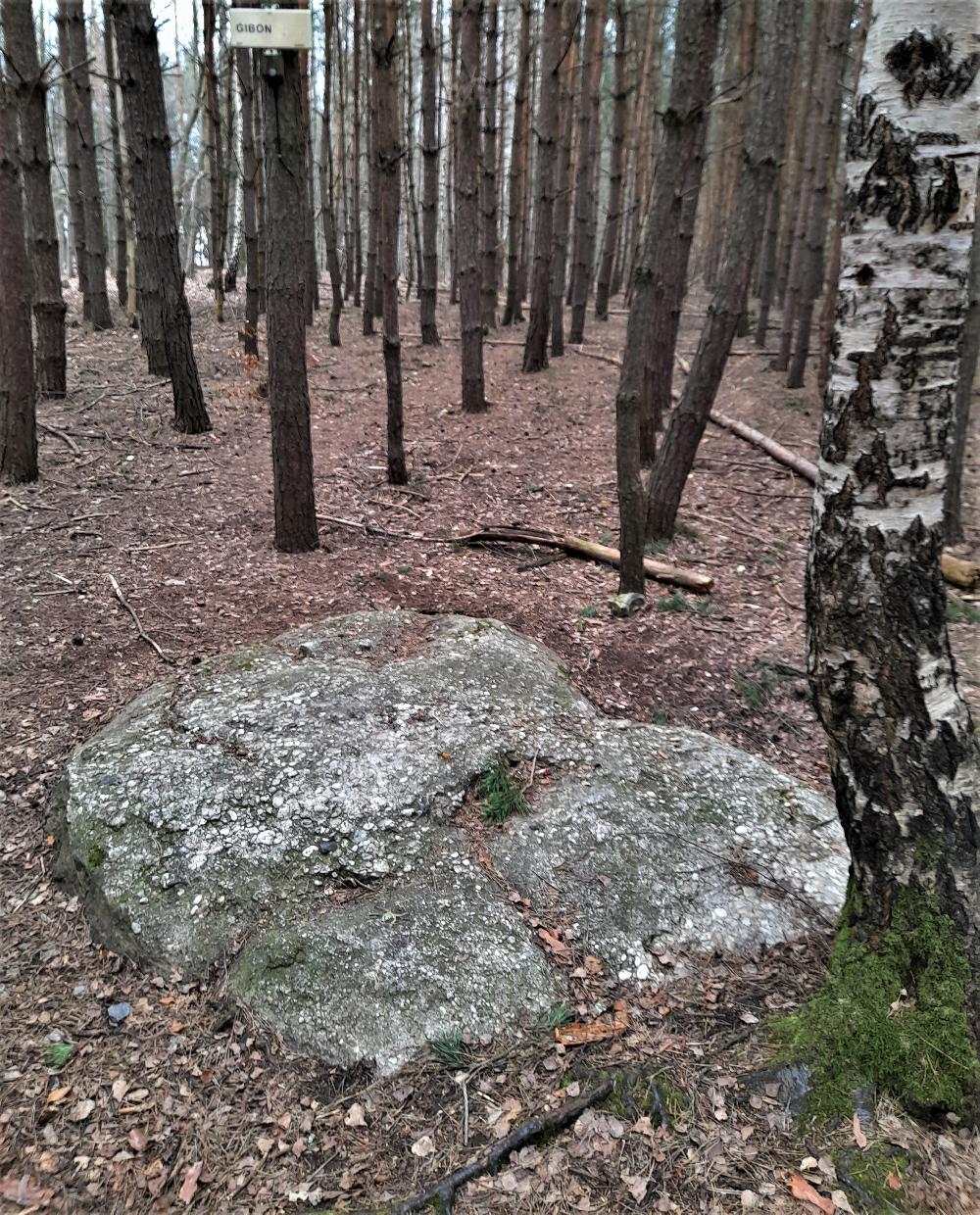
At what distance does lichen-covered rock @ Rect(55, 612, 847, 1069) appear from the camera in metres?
2.99

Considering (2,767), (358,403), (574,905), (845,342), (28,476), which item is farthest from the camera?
(358,403)

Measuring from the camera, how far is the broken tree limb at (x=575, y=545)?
6504mm

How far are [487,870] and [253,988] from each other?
1031mm

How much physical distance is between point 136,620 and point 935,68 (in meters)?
5.04

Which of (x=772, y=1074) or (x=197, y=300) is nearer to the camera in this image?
(x=772, y=1074)

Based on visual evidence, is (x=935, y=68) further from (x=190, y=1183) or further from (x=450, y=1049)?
(x=190, y=1183)

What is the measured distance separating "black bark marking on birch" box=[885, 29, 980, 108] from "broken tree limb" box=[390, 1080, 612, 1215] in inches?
Result: 122

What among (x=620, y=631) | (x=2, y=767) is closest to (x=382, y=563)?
(x=620, y=631)

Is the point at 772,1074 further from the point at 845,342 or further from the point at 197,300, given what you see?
the point at 197,300

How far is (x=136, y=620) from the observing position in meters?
5.33

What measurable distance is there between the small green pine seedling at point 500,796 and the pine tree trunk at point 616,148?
1274cm

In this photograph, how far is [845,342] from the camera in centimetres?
231

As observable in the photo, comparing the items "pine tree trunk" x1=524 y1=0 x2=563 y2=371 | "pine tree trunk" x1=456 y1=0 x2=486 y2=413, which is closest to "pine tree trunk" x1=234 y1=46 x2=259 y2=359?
"pine tree trunk" x1=456 y1=0 x2=486 y2=413

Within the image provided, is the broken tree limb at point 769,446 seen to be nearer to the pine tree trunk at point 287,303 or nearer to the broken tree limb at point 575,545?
the broken tree limb at point 575,545
